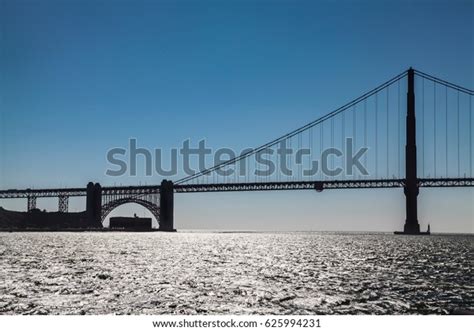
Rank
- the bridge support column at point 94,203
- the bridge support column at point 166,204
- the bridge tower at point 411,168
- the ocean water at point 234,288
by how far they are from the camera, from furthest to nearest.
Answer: the bridge support column at point 166,204 → the bridge support column at point 94,203 → the bridge tower at point 411,168 → the ocean water at point 234,288

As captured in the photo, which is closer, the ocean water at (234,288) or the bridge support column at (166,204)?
the ocean water at (234,288)

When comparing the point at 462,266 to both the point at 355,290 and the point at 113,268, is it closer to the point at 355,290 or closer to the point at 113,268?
the point at 355,290

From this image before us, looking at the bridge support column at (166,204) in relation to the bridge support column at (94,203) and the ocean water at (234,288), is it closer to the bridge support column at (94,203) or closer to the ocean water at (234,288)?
the bridge support column at (94,203)

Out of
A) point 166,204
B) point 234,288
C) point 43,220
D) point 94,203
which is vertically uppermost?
point 94,203

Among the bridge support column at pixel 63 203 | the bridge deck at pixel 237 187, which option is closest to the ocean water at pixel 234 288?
the bridge deck at pixel 237 187

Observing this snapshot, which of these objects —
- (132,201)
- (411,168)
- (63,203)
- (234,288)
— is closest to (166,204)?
(132,201)

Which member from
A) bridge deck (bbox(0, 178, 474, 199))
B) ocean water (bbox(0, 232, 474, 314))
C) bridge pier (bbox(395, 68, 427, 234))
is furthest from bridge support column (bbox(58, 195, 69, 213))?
ocean water (bbox(0, 232, 474, 314))

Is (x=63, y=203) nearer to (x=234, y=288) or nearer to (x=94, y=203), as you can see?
(x=94, y=203)
